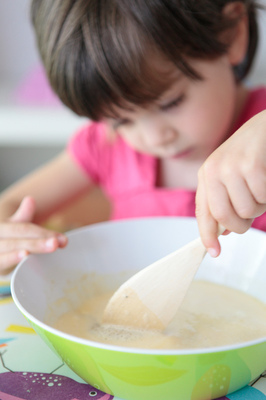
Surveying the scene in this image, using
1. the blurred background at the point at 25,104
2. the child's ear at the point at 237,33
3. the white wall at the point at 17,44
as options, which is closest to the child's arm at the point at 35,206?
the child's ear at the point at 237,33

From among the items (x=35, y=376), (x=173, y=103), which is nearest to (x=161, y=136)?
(x=173, y=103)

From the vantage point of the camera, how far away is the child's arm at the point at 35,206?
60 centimetres

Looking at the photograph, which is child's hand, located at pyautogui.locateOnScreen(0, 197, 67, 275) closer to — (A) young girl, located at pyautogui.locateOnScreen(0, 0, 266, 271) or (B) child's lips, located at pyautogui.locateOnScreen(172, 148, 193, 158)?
(A) young girl, located at pyautogui.locateOnScreen(0, 0, 266, 271)

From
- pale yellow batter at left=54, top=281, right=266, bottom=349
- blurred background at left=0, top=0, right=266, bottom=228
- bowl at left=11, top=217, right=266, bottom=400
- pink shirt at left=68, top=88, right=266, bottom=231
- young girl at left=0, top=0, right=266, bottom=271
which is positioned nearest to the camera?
bowl at left=11, top=217, right=266, bottom=400

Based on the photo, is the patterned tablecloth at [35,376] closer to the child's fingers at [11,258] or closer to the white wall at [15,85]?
the child's fingers at [11,258]

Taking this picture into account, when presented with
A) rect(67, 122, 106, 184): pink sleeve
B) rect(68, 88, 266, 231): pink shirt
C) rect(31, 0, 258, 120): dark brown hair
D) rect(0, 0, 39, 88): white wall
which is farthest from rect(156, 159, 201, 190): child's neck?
rect(0, 0, 39, 88): white wall

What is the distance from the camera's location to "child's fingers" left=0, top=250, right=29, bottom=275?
1.92 ft

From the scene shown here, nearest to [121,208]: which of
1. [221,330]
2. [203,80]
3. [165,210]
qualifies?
[165,210]

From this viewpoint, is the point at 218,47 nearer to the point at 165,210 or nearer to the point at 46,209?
the point at 165,210

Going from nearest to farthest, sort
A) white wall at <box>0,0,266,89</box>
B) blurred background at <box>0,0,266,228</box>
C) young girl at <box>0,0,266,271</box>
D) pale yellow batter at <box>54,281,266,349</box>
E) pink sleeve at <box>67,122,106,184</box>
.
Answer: pale yellow batter at <box>54,281,266,349</box>
young girl at <box>0,0,266,271</box>
pink sleeve at <box>67,122,106,184</box>
blurred background at <box>0,0,266,228</box>
white wall at <box>0,0,266,89</box>

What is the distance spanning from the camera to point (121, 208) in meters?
0.96

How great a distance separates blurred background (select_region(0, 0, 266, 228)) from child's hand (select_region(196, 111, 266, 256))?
1140 mm

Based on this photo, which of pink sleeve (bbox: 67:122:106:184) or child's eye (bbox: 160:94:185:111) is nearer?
child's eye (bbox: 160:94:185:111)

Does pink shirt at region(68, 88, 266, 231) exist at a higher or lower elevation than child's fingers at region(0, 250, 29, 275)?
lower
